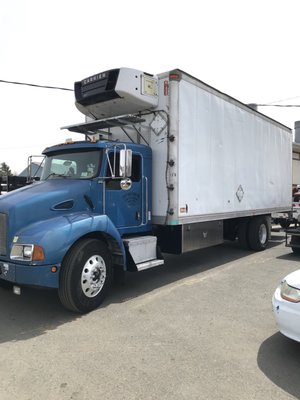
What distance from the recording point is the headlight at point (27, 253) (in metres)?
4.75

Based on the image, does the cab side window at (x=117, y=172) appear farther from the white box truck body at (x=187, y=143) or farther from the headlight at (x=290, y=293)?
the headlight at (x=290, y=293)

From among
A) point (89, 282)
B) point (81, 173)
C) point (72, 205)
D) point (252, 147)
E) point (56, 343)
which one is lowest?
point (56, 343)

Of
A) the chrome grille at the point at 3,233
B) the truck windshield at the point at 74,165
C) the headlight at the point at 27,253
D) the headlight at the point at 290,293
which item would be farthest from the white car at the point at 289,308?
the chrome grille at the point at 3,233

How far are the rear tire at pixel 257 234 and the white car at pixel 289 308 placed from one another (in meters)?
6.67

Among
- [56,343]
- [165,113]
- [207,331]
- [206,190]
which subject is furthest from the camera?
[206,190]

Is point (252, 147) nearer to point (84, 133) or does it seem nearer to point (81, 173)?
point (84, 133)

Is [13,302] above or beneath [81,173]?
beneath

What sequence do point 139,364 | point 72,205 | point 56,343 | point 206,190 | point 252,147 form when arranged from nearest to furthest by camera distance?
point 139,364 → point 56,343 → point 72,205 → point 206,190 → point 252,147

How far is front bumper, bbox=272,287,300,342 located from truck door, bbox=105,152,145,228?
10.7 ft

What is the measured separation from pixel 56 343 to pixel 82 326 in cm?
56

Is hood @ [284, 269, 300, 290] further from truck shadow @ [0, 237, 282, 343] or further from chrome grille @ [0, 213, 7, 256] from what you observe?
chrome grille @ [0, 213, 7, 256]

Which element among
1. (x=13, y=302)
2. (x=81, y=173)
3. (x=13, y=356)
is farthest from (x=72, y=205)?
(x=13, y=356)

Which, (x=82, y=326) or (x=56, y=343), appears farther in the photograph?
(x=82, y=326)

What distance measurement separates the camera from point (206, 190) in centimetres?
779
